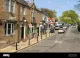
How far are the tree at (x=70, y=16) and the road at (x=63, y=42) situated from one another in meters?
0.08

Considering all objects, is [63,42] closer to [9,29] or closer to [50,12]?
[50,12]

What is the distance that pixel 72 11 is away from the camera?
1769mm

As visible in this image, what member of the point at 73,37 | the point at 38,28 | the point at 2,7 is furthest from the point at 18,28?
the point at 73,37

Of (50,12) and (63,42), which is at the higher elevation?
(50,12)

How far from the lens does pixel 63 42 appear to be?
6.34ft

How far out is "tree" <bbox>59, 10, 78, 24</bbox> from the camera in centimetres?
176

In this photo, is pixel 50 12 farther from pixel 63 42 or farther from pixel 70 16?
pixel 63 42

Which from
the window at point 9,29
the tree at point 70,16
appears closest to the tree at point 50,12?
the tree at point 70,16

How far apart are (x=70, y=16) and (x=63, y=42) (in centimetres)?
27

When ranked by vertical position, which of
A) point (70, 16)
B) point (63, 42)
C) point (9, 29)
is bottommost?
point (63, 42)

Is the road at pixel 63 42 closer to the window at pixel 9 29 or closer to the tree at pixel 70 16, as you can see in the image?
the tree at pixel 70 16

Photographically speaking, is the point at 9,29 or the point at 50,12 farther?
the point at 9,29

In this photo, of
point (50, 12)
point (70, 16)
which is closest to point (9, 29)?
point (50, 12)

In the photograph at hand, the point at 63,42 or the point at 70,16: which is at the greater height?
the point at 70,16
